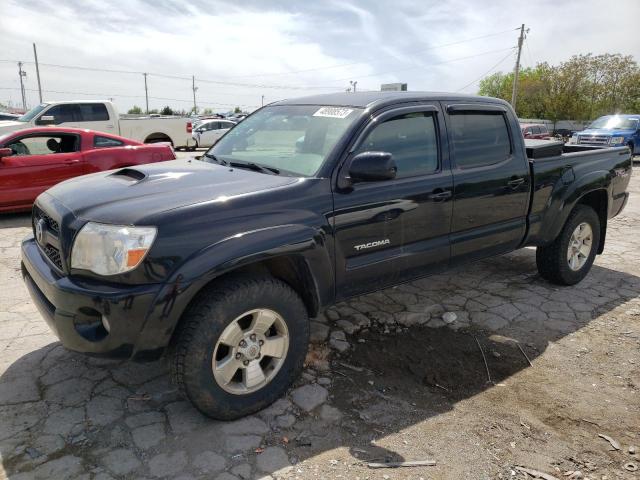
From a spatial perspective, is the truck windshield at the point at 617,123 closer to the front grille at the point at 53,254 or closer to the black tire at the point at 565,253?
the black tire at the point at 565,253

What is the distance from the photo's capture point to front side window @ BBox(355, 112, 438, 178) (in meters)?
3.22

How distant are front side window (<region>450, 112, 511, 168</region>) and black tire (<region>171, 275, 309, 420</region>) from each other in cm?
180

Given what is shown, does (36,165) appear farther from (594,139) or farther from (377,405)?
(594,139)

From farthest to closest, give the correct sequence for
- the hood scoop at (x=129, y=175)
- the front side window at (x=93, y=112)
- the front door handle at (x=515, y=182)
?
the front side window at (x=93, y=112) < the front door handle at (x=515, y=182) < the hood scoop at (x=129, y=175)

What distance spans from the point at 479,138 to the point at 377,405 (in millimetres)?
2230

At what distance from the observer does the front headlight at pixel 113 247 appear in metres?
2.31

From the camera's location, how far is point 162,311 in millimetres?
2332

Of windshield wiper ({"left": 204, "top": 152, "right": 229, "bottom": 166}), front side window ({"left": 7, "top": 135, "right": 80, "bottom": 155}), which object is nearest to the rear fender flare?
windshield wiper ({"left": 204, "top": 152, "right": 229, "bottom": 166})

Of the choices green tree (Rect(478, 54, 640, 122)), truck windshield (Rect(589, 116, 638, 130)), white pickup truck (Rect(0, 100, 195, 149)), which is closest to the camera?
white pickup truck (Rect(0, 100, 195, 149))

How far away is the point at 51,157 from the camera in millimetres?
7383

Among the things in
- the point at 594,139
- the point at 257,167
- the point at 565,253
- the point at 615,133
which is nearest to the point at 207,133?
the point at 594,139

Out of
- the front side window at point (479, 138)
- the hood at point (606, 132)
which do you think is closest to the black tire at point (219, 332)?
the front side window at point (479, 138)

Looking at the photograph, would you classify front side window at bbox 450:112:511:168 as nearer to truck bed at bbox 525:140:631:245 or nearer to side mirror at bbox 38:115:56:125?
truck bed at bbox 525:140:631:245

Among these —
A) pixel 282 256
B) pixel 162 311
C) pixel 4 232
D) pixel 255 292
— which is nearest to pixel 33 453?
pixel 162 311
